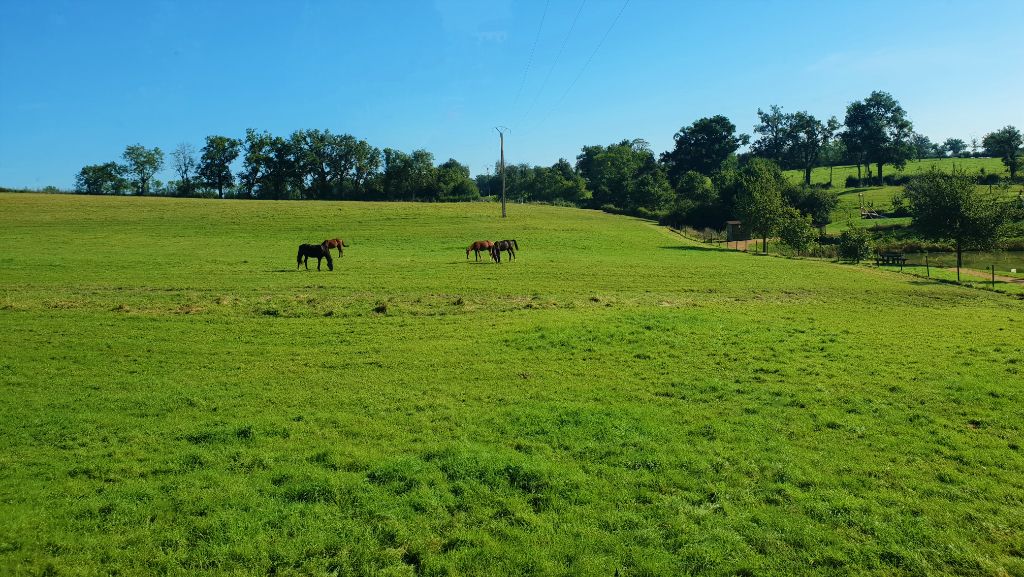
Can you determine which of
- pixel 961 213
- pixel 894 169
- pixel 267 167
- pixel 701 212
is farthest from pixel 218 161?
pixel 894 169

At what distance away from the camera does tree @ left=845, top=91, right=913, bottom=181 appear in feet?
426

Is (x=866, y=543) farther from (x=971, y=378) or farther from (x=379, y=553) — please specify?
(x=971, y=378)

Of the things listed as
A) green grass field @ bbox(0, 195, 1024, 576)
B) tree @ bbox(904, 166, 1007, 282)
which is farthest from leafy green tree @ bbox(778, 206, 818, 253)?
green grass field @ bbox(0, 195, 1024, 576)

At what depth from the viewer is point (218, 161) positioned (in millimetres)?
128500

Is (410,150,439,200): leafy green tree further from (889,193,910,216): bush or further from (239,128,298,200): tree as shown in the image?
(889,193,910,216): bush

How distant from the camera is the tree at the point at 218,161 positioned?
415 feet

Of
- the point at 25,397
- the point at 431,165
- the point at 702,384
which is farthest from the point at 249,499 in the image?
the point at 431,165

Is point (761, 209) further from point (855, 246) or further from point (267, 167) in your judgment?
point (267, 167)

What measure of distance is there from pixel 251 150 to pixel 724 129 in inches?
4707

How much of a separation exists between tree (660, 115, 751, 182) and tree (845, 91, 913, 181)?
25.0 m

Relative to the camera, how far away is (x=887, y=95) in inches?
5315

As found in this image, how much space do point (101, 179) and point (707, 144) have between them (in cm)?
15491

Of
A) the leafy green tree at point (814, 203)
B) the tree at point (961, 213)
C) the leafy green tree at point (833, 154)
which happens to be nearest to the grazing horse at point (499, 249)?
the tree at point (961, 213)

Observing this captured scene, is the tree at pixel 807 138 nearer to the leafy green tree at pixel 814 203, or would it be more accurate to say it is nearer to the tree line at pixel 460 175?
the tree line at pixel 460 175
